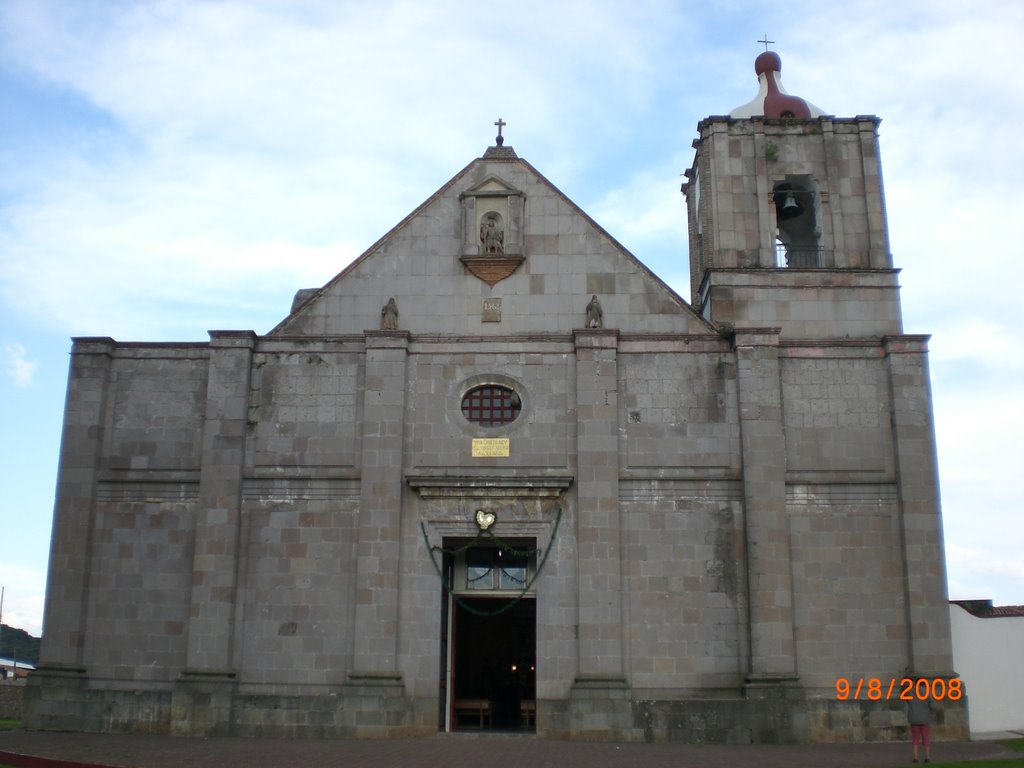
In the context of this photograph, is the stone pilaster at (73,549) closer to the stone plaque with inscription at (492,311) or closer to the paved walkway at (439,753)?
the paved walkway at (439,753)

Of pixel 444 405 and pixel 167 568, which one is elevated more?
pixel 444 405

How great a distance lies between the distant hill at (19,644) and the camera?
270 ft

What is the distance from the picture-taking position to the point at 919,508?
26.1 metres

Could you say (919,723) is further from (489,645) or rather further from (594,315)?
(489,645)

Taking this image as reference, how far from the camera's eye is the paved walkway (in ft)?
64.2

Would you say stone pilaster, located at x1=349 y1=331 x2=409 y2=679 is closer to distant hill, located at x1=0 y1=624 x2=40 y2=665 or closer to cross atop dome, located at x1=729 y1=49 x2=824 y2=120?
cross atop dome, located at x1=729 y1=49 x2=824 y2=120

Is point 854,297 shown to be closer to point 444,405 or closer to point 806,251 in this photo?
point 806,251

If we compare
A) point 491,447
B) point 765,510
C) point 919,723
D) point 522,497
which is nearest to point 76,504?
point 491,447

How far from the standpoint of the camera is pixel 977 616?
26.1 m

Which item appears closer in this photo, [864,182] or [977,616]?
[977,616]

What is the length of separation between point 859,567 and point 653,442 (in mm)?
5705

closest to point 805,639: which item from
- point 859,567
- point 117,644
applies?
point 859,567
